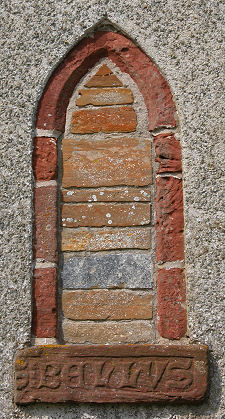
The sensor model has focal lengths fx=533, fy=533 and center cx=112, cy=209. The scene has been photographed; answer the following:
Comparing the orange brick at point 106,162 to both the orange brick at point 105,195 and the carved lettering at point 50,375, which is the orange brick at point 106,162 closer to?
the orange brick at point 105,195

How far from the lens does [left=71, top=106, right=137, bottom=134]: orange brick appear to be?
2.63 m

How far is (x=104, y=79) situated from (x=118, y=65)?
105mm

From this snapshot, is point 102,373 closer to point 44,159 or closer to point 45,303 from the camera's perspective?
point 45,303

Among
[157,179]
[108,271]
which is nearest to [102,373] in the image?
[108,271]

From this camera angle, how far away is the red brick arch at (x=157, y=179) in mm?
2438

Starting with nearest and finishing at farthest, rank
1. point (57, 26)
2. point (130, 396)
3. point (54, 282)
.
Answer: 1. point (130, 396)
2. point (54, 282)
3. point (57, 26)

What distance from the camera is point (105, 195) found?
2561 millimetres

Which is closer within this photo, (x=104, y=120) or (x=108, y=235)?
(x=108, y=235)

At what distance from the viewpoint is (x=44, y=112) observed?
2604 millimetres

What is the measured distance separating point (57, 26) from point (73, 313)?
4.57ft

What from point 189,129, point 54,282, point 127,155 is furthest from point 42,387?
point 189,129

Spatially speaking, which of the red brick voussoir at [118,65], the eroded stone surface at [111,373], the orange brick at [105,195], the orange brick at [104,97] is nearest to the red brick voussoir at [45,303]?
the eroded stone surface at [111,373]

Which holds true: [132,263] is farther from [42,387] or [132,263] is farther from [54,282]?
[42,387]

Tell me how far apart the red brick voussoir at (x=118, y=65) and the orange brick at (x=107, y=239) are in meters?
0.53
